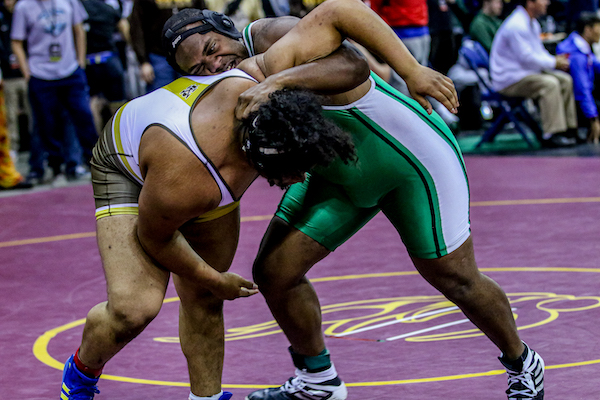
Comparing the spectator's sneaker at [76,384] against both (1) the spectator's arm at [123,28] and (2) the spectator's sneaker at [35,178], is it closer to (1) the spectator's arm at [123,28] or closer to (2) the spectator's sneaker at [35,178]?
(2) the spectator's sneaker at [35,178]

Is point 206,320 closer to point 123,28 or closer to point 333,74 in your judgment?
point 333,74

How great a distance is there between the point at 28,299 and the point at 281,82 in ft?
8.92

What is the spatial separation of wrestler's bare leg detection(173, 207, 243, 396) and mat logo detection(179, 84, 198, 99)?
46cm

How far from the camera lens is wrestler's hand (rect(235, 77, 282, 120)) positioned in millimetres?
2490

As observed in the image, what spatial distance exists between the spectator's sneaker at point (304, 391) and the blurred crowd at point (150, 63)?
4.39m

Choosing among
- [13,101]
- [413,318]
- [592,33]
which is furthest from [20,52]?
[592,33]

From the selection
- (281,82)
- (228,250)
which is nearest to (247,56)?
(281,82)

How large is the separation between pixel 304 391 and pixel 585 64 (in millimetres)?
7368

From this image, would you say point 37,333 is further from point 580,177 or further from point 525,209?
point 580,177

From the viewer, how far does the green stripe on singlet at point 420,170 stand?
2826 millimetres

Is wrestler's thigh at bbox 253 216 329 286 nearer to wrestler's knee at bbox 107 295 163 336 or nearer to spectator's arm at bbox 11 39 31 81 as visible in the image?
wrestler's knee at bbox 107 295 163 336

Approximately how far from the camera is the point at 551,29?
13.1m

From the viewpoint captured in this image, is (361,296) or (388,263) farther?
(388,263)

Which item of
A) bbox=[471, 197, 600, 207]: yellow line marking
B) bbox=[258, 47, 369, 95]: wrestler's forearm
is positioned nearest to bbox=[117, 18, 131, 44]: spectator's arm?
bbox=[471, 197, 600, 207]: yellow line marking
